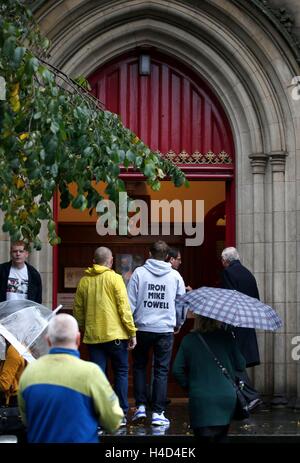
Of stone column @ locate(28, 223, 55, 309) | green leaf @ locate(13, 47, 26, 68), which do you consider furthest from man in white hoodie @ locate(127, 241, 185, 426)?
green leaf @ locate(13, 47, 26, 68)

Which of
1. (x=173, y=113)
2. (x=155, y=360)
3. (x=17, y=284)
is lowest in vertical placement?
(x=155, y=360)

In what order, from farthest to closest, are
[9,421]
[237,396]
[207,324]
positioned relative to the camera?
[9,421] < [237,396] < [207,324]

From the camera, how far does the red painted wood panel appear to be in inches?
583

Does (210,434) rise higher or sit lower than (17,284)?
lower

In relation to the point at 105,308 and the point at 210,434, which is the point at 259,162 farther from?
the point at 210,434

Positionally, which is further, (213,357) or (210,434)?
(213,357)

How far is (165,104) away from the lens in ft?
48.8

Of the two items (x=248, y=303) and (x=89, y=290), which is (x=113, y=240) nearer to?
(x=89, y=290)

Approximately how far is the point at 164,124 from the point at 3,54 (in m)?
6.32

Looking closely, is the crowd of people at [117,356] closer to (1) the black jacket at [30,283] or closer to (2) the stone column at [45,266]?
(1) the black jacket at [30,283]

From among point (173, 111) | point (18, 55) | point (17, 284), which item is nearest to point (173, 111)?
point (173, 111)

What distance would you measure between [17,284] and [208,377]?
423 cm

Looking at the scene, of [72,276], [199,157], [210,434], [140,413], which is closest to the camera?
[210,434]

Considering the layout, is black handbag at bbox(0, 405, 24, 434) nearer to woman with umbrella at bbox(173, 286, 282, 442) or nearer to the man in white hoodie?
the man in white hoodie
